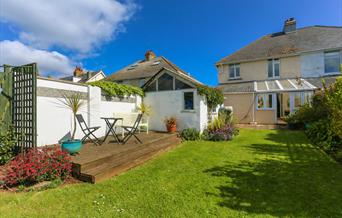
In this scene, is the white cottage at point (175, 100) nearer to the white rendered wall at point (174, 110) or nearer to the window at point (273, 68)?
the white rendered wall at point (174, 110)

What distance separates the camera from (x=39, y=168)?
169 inches

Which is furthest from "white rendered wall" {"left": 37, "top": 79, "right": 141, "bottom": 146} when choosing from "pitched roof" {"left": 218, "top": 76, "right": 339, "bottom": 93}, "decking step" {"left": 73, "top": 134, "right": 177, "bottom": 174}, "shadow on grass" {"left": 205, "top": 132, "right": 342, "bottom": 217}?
"pitched roof" {"left": 218, "top": 76, "right": 339, "bottom": 93}

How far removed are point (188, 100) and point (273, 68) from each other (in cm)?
1390

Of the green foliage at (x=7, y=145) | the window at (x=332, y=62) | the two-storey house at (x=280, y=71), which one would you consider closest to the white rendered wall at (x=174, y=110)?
the green foliage at (x=7, y=145)

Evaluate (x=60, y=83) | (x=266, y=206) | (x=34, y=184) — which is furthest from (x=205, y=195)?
(x=60, y=83)

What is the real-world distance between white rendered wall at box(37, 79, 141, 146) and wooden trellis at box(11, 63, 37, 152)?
0.46 m

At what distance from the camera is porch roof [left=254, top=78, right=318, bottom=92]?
15.1m

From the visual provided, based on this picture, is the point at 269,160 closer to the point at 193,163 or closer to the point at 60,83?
the point at 193,163

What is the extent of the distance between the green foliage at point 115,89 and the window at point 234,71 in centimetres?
1395

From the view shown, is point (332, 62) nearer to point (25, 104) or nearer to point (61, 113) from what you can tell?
point (61, 113)

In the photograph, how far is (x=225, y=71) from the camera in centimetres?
2155

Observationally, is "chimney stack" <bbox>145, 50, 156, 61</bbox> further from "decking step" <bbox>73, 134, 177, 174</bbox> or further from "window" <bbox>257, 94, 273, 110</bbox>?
"decking step" <bbox>73, 134, 177, 174</bbox>

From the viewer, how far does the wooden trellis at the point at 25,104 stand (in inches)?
226

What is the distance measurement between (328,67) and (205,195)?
21345mm
